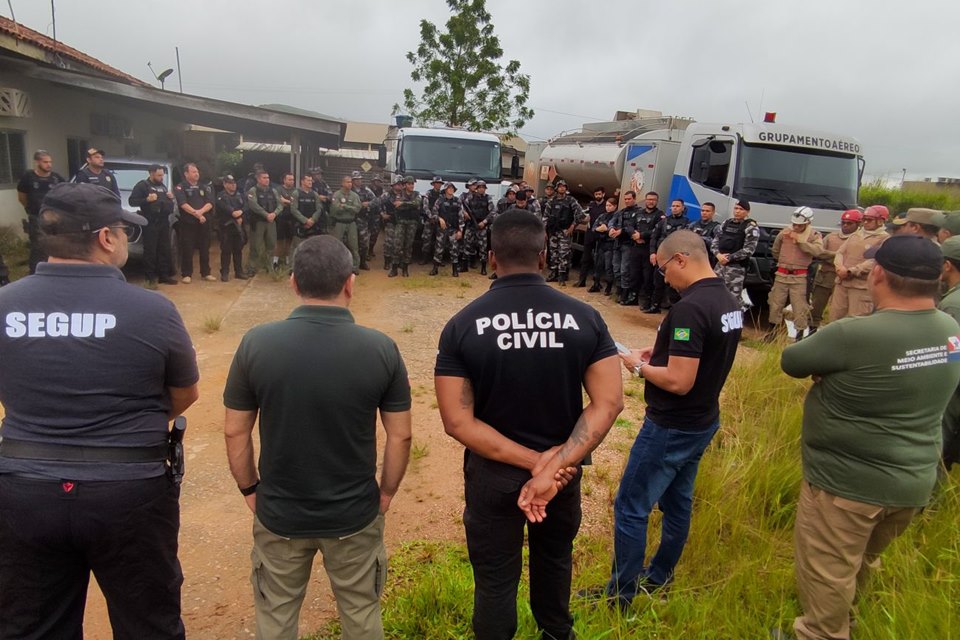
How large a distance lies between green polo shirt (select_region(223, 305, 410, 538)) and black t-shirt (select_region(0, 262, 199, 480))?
0.29 metres

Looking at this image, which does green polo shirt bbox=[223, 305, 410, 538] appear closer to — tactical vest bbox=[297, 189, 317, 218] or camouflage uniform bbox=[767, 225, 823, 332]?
camouflage uniform bbox=[767, 225, 823, 332]

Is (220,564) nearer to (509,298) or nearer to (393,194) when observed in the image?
(509,298)

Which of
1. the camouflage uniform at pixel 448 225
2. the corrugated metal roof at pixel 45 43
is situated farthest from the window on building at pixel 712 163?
the corrugated metal roof at pixel 45 43

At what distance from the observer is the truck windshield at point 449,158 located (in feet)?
37.6

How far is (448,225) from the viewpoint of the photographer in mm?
10688

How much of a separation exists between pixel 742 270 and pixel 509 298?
6.52 meters

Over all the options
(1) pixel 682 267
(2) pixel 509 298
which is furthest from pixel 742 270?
(2) pixel 509 298

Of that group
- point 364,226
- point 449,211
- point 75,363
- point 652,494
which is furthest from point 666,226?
point 75,363

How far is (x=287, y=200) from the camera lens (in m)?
9.48

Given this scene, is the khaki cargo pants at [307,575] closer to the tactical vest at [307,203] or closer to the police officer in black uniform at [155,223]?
the police officer in black uniform at [155,223]

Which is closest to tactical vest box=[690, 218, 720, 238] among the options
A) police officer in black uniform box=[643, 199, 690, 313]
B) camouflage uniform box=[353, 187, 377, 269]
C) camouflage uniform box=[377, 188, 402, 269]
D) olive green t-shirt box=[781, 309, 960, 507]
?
police officer in black uniform box=[643, 199, 690, 313]

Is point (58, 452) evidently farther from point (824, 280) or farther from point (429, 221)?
point (429, 221)

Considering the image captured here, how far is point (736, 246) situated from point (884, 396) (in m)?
5.88

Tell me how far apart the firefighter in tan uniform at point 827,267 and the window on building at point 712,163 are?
1.58 meters
